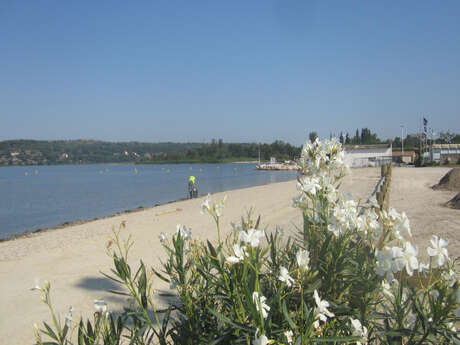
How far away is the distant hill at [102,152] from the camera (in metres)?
115

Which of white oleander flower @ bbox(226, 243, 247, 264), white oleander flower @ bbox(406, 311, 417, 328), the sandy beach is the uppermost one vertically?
white oleander flower @ bbox(226, 243, 247, 264)

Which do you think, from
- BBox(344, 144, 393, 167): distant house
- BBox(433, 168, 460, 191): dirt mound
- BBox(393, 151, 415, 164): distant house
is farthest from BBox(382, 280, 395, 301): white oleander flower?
BBox(393, 151, 415, 164): distant house

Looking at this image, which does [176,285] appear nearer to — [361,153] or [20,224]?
[20,224]

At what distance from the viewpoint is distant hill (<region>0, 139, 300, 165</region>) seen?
11456 cm

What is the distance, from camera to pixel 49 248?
29.7 feet

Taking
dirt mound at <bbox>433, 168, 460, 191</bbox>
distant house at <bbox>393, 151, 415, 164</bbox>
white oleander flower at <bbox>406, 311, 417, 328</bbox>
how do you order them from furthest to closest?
distant house at <bbox>393, 151, 415, 164</bbox>
dirt mound at <bbox>433, 168, 460, 191</bbox>
white oleander flower at <bbox>406, 311, 417, 328</bbox>

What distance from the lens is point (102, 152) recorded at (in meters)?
120

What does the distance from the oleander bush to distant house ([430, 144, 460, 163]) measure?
5312 cm

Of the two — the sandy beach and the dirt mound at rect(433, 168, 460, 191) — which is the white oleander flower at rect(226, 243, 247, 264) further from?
the dirt mound at rect(433, 168, 460, 191)

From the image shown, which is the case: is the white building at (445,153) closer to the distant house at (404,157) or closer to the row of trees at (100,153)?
the distant house at (404,157)

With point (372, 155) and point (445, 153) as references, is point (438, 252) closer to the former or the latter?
point (372, 155)

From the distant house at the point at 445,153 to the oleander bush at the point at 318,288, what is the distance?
53.1 meters

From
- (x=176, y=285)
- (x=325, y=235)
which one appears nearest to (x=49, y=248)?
(x=176, y=285)

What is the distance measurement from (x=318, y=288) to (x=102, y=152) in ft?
419
